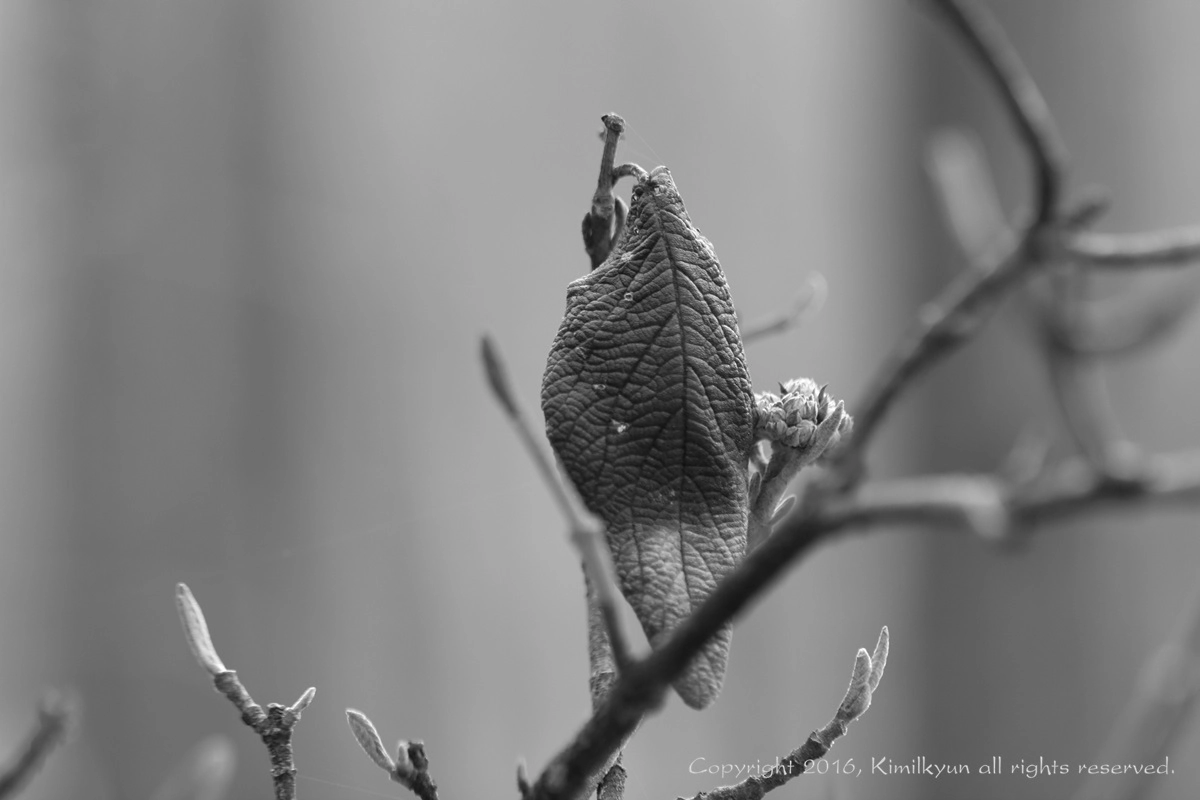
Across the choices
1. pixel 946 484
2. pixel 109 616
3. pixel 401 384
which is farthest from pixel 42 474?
pixel 946 484

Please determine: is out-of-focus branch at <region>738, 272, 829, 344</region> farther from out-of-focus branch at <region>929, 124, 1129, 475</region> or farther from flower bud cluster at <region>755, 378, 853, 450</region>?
out-of-focus branch at <region>929, 124, 1129, 475</region>

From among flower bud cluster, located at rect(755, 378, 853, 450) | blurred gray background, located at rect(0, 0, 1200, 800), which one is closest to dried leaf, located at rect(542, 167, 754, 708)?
flower bud cluster, located at rect(755, 378, 853, 450)

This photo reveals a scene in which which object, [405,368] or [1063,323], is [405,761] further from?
[405,368]

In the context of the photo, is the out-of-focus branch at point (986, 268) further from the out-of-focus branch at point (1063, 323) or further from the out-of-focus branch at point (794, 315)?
the out-of-focus branch at point (794, 315)

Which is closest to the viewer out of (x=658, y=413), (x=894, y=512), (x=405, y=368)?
(x=894, y=512)

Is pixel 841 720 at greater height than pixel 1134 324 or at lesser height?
lesser

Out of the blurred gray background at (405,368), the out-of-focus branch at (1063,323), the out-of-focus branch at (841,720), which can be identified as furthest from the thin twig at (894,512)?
the blurred gray background at (405,368)

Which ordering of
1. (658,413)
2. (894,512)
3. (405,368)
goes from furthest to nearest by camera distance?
(405,368) < (658,413) < (894,512)

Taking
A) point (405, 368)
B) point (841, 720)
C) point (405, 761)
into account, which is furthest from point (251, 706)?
point (405, 368)
